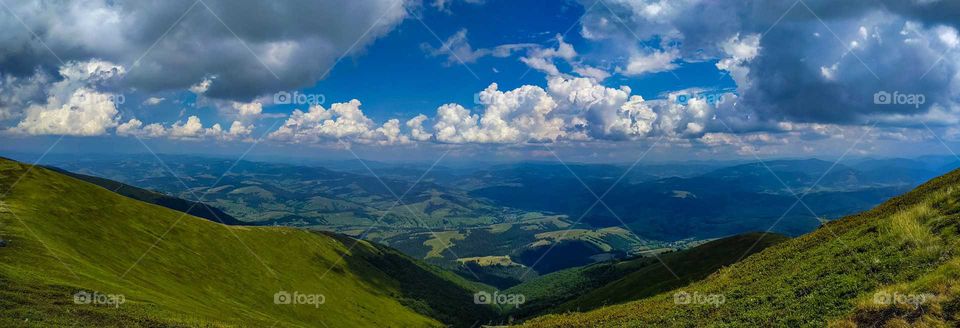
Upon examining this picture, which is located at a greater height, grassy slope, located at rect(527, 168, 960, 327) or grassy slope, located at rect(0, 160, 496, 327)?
grassy slope, located at rect(527, 168, 960, 327)

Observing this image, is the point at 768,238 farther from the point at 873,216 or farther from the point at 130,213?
the point at 130,213

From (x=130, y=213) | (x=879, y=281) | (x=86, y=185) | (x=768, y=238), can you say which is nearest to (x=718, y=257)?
(x=768, y=238)

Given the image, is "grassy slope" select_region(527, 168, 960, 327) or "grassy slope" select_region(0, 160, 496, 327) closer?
"grassy slope" select_region(527, 168, 960, 327)

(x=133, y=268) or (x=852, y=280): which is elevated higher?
(x=852, y=280)

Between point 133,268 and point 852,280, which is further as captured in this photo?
point 133,268
